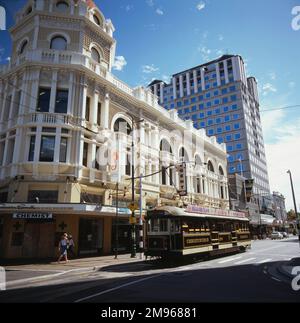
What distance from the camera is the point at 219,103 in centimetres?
7619

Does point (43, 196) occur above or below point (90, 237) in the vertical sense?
above

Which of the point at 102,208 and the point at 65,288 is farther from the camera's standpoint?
the point at 102,208

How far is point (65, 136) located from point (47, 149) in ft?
5.65

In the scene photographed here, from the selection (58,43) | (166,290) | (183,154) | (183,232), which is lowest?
(166,290)

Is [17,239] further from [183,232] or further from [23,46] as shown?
[23,46]

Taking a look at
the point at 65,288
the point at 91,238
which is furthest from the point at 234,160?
the point at 65,288

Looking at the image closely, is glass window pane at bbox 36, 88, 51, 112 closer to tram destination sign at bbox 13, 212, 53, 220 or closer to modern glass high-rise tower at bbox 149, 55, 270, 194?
tram destination sign at bbox 13, 212, 53, 220

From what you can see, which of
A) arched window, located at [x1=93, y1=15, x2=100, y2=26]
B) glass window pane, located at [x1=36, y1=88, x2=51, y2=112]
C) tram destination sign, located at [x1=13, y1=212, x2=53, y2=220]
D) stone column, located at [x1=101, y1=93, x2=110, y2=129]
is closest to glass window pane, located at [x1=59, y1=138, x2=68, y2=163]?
glass window pane, located at [x1=36, y1=88, x2=51, y2=112]

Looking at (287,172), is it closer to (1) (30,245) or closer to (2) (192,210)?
(2) (192,210)

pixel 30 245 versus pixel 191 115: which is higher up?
pixel 191 115

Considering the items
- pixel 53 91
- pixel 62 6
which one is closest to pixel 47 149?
pixel 53 91

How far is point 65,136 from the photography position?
2138 cm

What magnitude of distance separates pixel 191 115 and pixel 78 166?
63.9m

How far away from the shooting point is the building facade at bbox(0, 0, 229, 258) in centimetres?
1978
